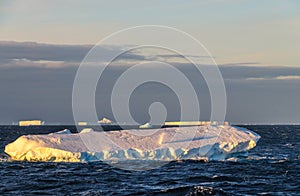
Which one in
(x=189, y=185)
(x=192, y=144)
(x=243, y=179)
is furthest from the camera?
(x=192, y=144)

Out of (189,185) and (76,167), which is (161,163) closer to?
(76,167)

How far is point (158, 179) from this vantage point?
3684cm

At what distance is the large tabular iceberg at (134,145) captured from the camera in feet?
149

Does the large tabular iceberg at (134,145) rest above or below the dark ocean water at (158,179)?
above

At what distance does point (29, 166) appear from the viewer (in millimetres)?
44281

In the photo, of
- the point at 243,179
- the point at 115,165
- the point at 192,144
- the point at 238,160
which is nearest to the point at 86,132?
the point at 115,165

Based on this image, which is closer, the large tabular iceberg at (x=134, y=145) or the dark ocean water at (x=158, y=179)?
the dark ocean water at (x=158, y=179)

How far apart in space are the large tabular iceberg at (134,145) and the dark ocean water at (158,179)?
0.98 metres

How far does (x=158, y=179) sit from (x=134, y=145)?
944 cm

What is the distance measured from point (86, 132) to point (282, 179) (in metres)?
18.5

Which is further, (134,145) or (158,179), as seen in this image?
(134,145)

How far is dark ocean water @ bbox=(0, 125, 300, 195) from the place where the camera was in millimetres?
32031

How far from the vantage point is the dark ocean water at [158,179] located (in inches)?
1261

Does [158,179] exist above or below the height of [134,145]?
below
